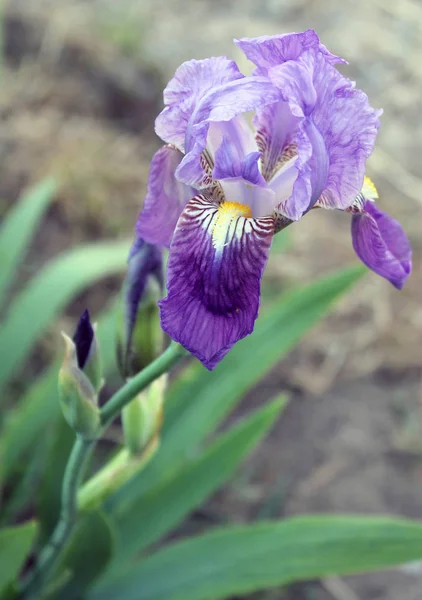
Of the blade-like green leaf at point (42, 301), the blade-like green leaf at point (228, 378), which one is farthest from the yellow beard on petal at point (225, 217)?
the blade-like green leaf at point (42, 301)

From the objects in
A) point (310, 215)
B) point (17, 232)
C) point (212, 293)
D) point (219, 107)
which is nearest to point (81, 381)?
point (212, 293)

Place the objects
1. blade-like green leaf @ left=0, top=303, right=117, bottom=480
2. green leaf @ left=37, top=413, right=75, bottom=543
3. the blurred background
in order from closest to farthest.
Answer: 1. green leaf @ left=37, top=413, right=75, bottom=543
2. blade-like green leaf @ left=0, top=303, right=117, bottom=480
3. the blurred background

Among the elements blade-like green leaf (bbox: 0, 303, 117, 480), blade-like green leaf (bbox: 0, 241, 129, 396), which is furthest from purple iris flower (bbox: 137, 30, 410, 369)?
blade-like green leaf (bbox: 0, 241, 129, 396)

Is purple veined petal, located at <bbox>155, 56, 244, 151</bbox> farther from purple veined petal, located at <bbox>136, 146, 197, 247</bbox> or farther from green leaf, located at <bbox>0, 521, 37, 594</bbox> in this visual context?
green leaf, located at <bbox>0, 521, 37, 594</bbox>

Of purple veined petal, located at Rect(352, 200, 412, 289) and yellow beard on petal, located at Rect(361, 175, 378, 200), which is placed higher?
yellow beard on petal, located at Rect(361, 175, 378, 200)

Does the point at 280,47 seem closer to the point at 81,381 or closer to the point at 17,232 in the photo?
the point at 81,381

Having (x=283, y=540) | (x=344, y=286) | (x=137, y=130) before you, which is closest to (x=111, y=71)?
(x=137, y=130)
